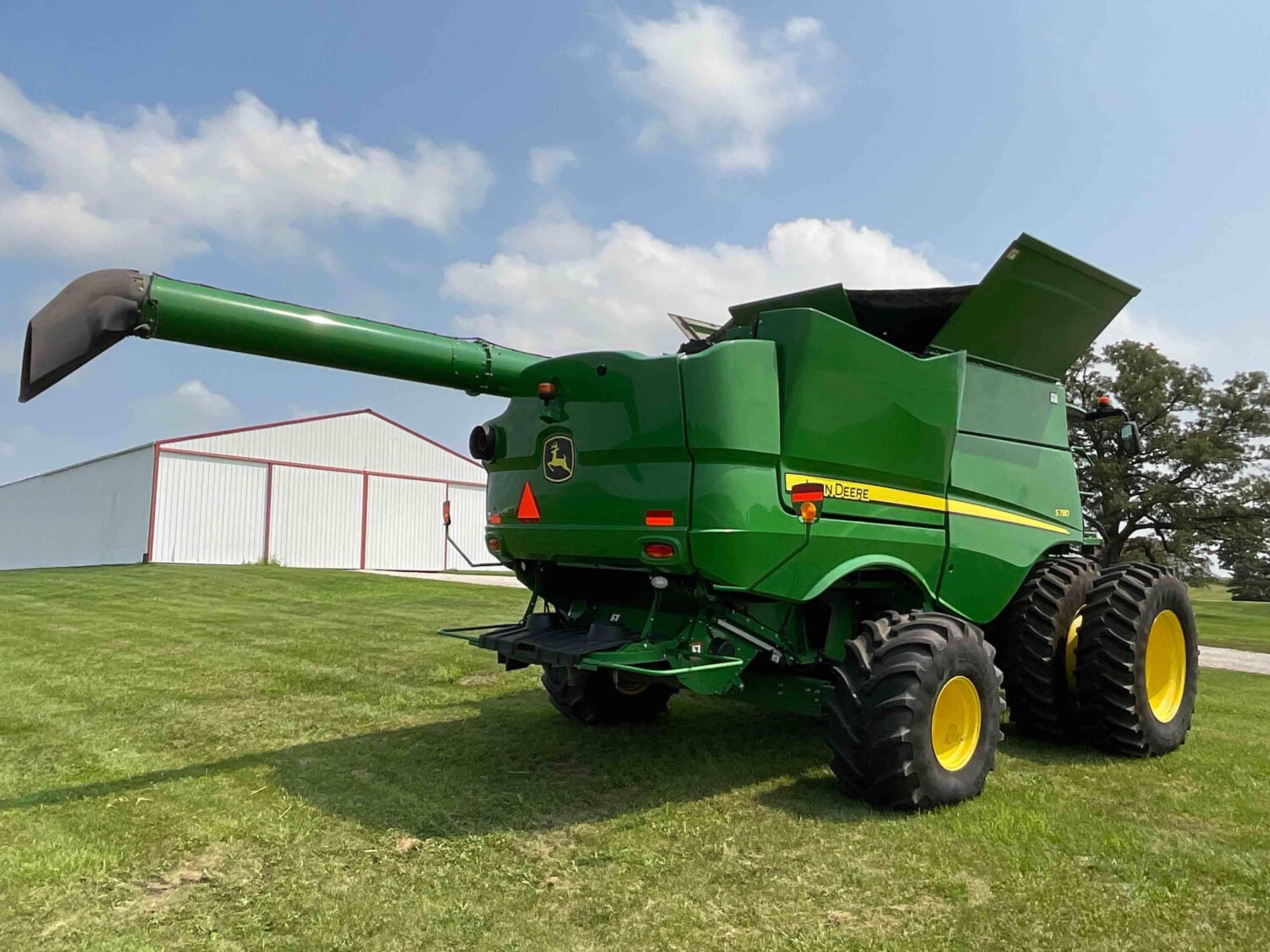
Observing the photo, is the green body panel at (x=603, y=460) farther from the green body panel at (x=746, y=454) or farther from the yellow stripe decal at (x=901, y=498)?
the yellow stripe decal at (x=901, y=498)

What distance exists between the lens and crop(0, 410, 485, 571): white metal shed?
27.5 m

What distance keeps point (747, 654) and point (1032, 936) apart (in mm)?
1907

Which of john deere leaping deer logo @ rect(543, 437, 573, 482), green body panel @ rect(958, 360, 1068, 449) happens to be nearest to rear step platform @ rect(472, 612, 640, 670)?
john deere leaping deer logo @ rect(543, 437, 573, 482)

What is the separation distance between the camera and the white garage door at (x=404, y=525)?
32188 millimetres

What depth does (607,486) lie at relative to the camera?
15.4 ft

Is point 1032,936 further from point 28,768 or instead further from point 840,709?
point 28,768

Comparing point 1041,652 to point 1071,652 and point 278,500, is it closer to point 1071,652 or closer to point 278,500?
point 1071,652

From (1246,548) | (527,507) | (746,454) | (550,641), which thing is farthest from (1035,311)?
(1246,548)

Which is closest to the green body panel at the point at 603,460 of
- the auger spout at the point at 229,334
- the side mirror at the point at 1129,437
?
the auger spout at the point at 229,334

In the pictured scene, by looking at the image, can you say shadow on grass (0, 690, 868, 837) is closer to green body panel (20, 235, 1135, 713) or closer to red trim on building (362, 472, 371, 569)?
green body panel (20, 235, 1135, 713)

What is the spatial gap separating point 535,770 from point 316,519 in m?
27.3

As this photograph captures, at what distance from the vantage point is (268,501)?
29266 millimetres

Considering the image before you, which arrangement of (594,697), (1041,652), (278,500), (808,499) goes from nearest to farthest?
(808,499), (1041,652), (594,697), (278,500)

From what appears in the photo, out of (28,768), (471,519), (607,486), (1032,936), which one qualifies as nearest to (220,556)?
(471,519)
